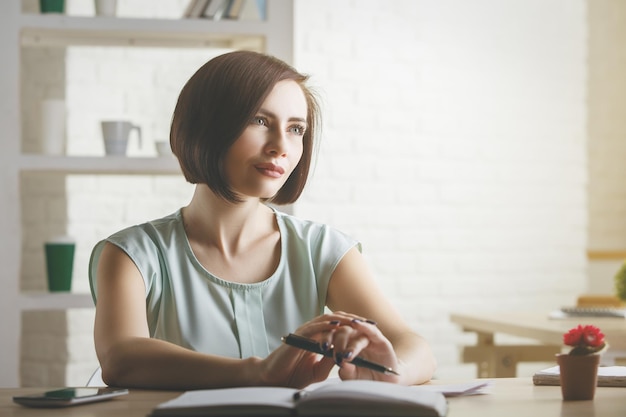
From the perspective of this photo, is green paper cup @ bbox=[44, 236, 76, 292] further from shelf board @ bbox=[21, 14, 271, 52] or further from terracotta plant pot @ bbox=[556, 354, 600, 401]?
terracotta plant pot @ bbox=[556, 354, 600, 401]

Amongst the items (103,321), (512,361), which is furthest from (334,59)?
(103,321)

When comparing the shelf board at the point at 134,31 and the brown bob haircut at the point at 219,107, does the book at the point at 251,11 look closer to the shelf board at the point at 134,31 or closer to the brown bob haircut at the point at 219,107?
the shelf board at the point at 134,31

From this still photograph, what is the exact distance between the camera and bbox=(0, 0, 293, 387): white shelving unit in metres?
2.45

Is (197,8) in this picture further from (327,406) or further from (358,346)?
(327,406)

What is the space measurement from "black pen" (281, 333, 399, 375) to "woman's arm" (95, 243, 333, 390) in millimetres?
13

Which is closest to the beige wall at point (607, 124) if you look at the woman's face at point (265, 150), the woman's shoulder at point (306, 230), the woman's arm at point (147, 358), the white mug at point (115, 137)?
the white mug at point (115, 137)

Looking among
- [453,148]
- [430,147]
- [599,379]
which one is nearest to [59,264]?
[599,379]

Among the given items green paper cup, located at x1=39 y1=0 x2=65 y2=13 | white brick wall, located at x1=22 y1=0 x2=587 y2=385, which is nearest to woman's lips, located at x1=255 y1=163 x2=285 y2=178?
green paper cup, located at x1=39 y1=0 x2=65 y2=13

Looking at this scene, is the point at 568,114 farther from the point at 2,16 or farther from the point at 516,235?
the point at 2,16

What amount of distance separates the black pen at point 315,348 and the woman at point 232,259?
0.08 metres

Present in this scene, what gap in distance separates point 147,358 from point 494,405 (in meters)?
0.54

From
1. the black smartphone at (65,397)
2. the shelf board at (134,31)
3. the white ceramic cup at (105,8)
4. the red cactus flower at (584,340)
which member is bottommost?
the black smartphone at (65,397)

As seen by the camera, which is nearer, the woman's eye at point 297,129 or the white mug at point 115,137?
the woman's eye at point 297,129

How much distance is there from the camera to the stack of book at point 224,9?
254 centimetres
